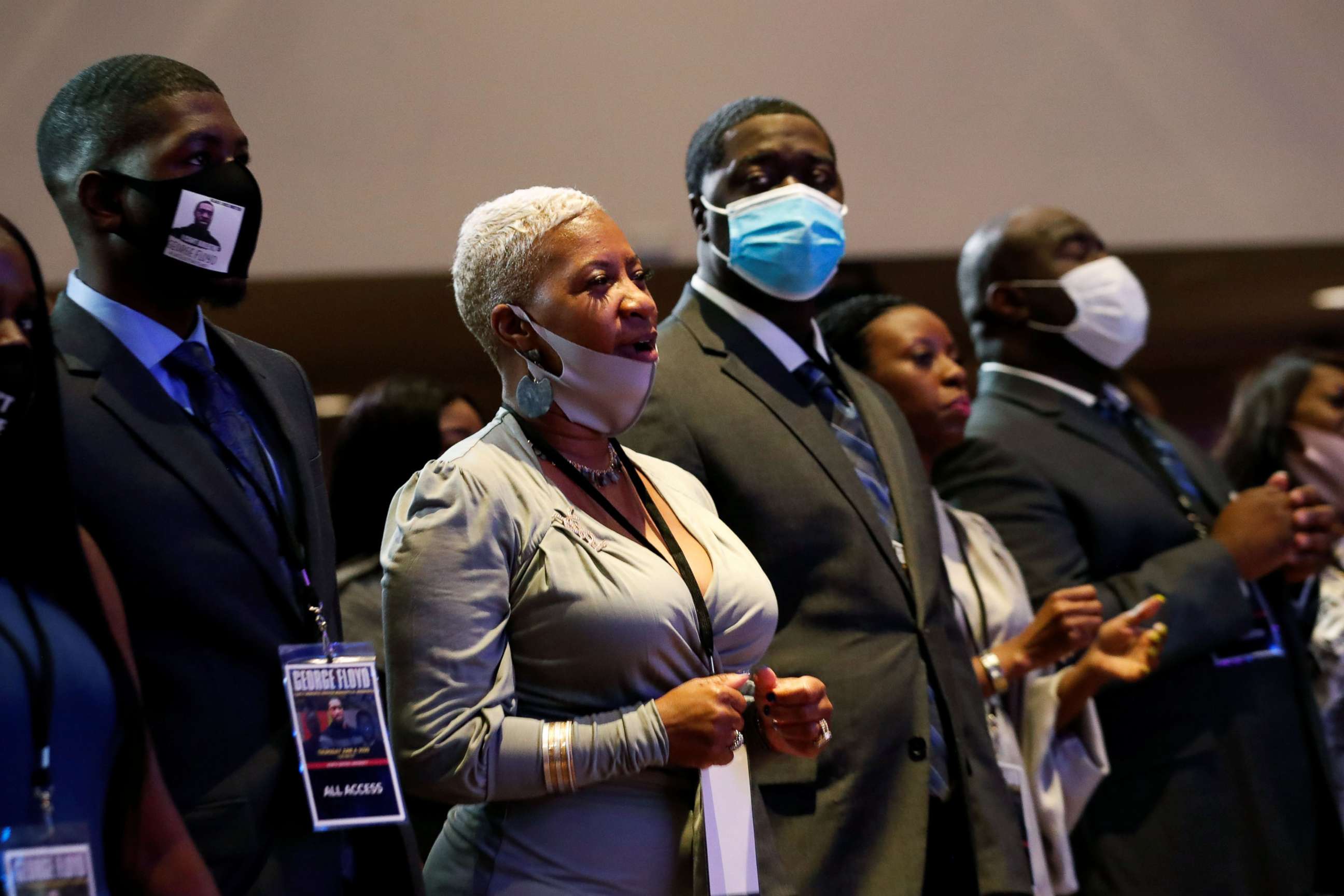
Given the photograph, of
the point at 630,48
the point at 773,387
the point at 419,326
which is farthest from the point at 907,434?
the point at 419,326

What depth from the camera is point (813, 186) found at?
3020 mm

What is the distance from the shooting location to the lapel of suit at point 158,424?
1.88 m

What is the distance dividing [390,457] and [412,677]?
1.26 meters

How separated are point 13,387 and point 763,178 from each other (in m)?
1.63

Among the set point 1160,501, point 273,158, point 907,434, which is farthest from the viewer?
point 273,158

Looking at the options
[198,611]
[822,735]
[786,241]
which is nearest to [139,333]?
[198,611]

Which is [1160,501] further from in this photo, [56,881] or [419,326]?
[419,326]

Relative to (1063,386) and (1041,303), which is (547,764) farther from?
(1041,303)

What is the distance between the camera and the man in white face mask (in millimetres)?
3381

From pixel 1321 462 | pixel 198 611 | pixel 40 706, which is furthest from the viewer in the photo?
pixel 1321 462

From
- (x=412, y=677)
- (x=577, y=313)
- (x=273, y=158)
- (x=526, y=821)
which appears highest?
(x=273, y=158)

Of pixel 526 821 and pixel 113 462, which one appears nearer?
Result: pixel 113 462

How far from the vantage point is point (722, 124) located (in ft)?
10.1

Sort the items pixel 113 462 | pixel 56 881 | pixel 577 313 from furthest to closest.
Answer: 1. pixel 577 313
2. pixel 113 462
3. pixel 56 881
